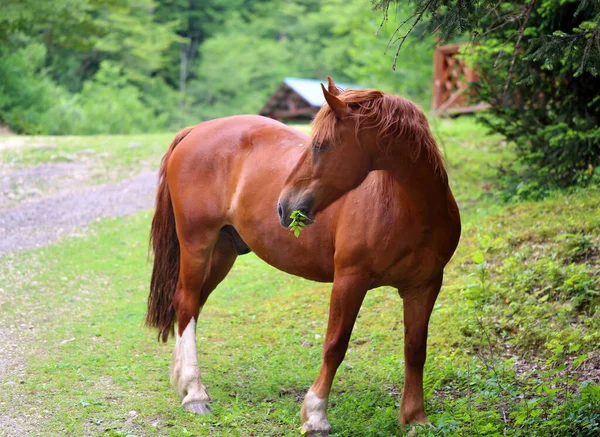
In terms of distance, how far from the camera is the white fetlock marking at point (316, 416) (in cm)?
394

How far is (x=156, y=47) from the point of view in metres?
35.7

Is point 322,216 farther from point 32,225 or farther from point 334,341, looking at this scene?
point 32,225

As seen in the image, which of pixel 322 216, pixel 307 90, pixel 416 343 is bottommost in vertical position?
pixel 307 90

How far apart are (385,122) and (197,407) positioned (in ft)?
7.41

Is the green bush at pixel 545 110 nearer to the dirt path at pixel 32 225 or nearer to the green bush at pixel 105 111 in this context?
the dirt path at pixel 32 225

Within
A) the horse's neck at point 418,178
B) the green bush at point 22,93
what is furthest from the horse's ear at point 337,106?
the green bush at point 22,93

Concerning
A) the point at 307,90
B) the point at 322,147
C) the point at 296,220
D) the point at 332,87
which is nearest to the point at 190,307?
the point at 296,220

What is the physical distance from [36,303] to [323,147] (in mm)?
4381

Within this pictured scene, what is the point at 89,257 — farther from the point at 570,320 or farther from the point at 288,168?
the point at 570,320

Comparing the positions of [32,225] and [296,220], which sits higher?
[296,220]

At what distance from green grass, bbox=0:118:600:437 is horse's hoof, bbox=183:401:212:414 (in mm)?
80

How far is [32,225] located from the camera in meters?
10.2

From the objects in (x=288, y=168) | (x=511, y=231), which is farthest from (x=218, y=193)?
(x=511, y=231)

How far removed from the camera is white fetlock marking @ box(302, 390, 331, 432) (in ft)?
12.9
